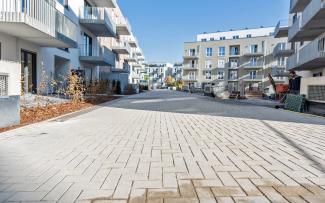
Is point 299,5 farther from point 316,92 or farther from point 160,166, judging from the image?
point 160,166

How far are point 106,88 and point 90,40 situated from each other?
25.3 ft

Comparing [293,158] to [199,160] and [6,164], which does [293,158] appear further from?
[6,164]

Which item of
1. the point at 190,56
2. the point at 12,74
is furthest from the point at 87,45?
the point at 190,56

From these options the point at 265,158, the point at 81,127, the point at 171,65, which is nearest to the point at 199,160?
the point at 265,158

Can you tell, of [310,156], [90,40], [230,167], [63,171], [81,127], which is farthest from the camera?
[90,40]

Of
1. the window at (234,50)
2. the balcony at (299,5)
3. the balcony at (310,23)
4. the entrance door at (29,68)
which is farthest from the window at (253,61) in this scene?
the entrance door at (29,68)

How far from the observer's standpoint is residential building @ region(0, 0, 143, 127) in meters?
11.0

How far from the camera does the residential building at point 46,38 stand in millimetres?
11039

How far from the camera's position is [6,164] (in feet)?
13.5

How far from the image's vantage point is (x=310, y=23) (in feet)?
59.8

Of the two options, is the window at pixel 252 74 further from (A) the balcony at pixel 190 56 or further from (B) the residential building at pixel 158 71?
(B) the residential building at pixel 158 71

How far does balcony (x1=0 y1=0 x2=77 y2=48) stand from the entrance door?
3.06 ft

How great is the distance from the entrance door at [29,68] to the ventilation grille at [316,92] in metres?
16.2

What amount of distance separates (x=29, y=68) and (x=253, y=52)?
56.7m
